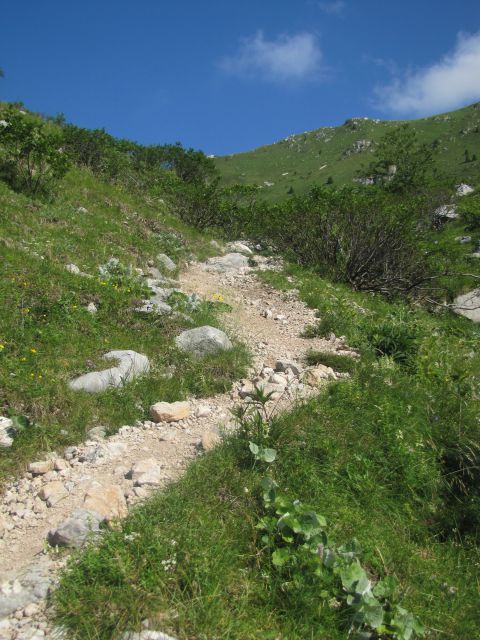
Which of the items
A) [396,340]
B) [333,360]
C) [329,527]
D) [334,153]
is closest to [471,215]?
[396,340]

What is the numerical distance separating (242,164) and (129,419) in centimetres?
8333

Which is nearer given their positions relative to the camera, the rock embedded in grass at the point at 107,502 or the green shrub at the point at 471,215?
the rock embedded in grass at the point at 107,502

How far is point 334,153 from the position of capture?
7844 cm

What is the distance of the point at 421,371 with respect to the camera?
16.9ft

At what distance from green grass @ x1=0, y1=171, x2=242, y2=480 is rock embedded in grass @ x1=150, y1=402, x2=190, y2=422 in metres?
0.14

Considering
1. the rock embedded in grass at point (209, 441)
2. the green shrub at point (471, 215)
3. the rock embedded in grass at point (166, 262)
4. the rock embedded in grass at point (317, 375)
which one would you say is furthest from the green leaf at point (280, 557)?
the green shrub at point (471, 215)

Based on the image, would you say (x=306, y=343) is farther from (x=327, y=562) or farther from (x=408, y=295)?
(x=408, y=295)

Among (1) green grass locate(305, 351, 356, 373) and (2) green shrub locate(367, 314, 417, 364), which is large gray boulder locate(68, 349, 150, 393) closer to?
(1) green grass locate(305, 351, 356, 373)

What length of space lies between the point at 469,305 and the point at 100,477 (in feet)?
33.5

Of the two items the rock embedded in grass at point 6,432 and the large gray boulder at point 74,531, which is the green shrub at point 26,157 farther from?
the large gray boulder at point 74,531

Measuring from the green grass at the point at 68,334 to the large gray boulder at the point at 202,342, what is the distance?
0.46 feet

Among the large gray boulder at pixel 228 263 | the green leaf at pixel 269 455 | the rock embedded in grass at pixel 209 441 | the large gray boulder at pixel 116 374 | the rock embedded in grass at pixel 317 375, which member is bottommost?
the rock embedded in grass at pixel 209 441

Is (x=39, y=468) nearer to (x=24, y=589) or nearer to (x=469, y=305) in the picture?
(x=24, y=589)

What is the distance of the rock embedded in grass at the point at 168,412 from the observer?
424 centimetres
